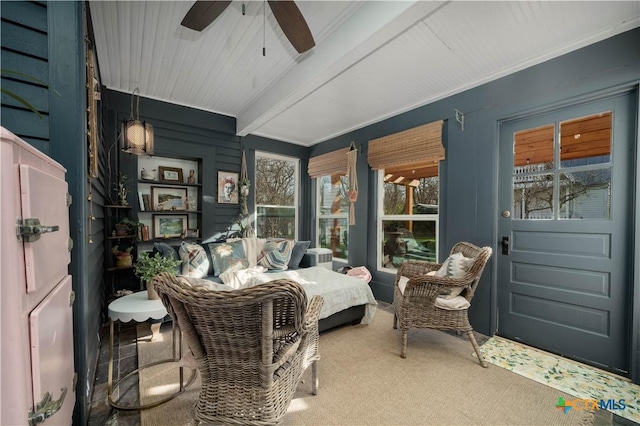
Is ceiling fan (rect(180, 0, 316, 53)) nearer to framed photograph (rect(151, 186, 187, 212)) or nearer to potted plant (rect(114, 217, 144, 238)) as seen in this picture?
potted plant (rect(114, 217, 144, 238))

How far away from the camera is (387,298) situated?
379cm

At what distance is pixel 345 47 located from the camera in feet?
6.61

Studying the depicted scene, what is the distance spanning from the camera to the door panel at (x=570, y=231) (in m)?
2.08

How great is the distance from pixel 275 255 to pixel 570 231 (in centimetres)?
314

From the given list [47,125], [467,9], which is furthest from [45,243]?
[467,9]

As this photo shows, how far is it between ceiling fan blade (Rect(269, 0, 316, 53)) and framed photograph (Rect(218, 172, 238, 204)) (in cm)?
267

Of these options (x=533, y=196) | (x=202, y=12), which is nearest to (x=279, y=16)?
(x=202, y=12)

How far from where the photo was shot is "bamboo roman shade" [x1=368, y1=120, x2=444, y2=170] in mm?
3164

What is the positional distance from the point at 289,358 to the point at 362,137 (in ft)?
11.7

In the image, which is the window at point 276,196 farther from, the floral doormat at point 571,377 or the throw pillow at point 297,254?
the floral doormat at point 571,377

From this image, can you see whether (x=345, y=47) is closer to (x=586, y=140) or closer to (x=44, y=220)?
(x=44, y=220)

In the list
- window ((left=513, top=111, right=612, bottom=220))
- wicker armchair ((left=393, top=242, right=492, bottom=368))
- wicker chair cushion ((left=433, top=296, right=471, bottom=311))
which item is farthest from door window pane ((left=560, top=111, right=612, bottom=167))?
wicker chair cushion ((left=433, top=296, right=471, bottom=311))

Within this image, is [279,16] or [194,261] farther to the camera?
[194,261]

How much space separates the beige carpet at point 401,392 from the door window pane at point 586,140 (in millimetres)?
1920
